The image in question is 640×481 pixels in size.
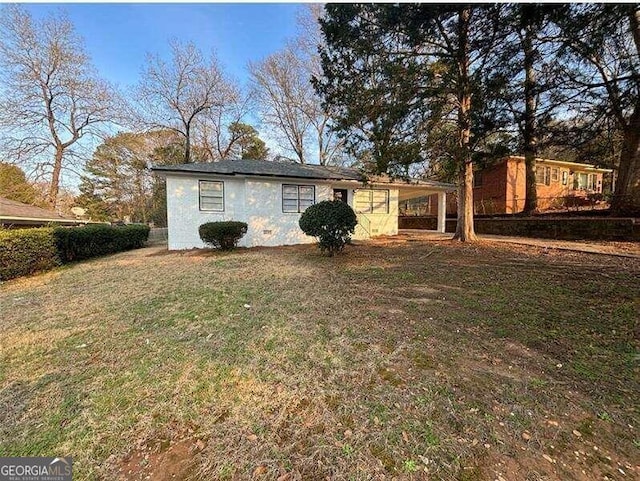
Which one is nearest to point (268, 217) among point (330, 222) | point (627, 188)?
point (330, 222)

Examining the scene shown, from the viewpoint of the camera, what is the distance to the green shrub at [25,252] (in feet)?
24.5

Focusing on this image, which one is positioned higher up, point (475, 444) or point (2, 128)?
point (2, 128)

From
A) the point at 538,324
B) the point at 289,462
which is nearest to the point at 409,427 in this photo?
the point at 289,462

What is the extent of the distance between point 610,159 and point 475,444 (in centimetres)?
728

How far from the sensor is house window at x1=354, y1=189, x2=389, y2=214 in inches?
553

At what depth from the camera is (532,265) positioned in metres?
6.35

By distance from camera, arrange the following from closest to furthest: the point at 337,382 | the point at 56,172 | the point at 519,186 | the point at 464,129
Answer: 1. the point at 337,382
2. the point at 464,129
3. the point at 56,172
4. the point at 519,186

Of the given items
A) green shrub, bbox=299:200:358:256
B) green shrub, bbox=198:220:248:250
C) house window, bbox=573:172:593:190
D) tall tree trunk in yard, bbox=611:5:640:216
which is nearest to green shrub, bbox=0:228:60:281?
green shrub, bbox=198:220:248:250

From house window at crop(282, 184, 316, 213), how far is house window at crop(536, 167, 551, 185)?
16914 mm

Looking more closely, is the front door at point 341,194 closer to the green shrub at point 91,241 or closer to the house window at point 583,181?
the green shrub at point 91,241

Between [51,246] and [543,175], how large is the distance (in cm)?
Result: 2686

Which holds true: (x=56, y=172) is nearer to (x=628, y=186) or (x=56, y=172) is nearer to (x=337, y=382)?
(x=337, y=382)

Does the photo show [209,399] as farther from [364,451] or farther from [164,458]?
[364,451]

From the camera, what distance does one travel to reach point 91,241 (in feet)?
35.6
